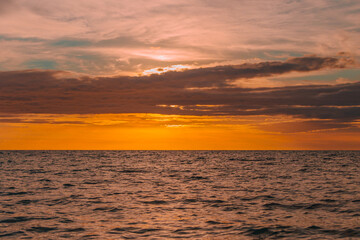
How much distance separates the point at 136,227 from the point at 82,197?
1269cm

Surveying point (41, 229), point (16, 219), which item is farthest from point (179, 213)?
point (16, 219)

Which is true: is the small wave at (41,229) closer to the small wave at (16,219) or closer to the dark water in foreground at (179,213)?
the dark water in foreground at (179,213)

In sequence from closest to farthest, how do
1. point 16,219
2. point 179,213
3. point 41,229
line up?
point 41,229, point 16,219, point 179,213

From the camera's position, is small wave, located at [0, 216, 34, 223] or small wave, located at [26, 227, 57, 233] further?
small wave, located at [0, 216, 34, 223]

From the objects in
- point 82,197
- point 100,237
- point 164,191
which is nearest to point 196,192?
point 164,191

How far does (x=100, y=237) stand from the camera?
18625mm

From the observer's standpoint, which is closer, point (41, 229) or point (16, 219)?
point (41, 229)

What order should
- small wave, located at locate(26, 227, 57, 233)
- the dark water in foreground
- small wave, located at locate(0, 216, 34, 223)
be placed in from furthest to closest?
small wave, located at locate(0, 216, 34, 223)
small wave, located at locate(26, 227, 57, 233)
the dark water in foreground

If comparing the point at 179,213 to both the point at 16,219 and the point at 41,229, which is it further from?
the point at 16,219

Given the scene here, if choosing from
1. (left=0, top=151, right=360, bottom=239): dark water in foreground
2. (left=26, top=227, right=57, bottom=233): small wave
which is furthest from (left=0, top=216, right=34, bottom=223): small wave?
(left=26, top=227, right=57, bottom=233): small wave

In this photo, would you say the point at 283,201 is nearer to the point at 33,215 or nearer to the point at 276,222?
the point at 276,222

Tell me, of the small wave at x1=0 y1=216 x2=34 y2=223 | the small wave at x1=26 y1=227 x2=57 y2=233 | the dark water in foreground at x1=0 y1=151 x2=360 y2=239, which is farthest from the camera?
the small wave at x1=0 y1=216 x2=34 y2=223

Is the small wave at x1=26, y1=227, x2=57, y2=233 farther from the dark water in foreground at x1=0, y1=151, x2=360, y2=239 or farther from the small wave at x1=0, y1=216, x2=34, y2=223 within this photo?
the small wave at x1=0, y1=216, x2=34, y2=223

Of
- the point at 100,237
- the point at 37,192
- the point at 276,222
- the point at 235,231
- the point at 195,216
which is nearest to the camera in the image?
the point at 100,237
